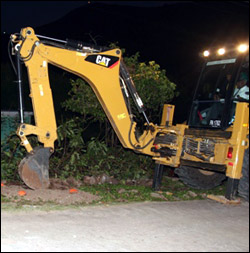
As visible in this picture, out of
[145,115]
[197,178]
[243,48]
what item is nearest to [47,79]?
[145,115]

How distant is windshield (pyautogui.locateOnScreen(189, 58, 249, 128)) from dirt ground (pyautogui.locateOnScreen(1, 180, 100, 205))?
9.84ft

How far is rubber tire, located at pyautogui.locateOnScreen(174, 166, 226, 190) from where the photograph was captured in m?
9.39

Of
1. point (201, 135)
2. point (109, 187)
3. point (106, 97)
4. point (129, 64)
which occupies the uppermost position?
point (129, 64)

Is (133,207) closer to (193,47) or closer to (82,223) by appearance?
(82,223)

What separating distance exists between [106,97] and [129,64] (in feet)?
6.45

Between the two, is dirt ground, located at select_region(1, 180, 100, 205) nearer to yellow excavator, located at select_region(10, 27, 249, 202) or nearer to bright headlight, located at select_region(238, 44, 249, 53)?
yellow excavator, located at select_region(10, 27, 249, 202)

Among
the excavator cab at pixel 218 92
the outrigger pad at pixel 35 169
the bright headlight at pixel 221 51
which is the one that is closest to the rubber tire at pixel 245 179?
the excavator cab at pixel 218 92

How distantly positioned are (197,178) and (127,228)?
372 cm

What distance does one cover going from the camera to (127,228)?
614cm

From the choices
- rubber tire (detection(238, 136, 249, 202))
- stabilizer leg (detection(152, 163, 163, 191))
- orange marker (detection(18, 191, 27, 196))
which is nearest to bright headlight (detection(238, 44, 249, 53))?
rubber tire (detection(238, 136, 249, 202))

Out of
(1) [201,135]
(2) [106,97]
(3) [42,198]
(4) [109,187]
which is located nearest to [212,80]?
(1) [201,135]

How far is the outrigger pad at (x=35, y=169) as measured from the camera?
23.4ft

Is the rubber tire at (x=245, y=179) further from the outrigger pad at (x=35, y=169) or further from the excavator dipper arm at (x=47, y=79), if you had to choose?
the outrigger pad at (x=35, y=169)

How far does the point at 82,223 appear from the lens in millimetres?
6086
